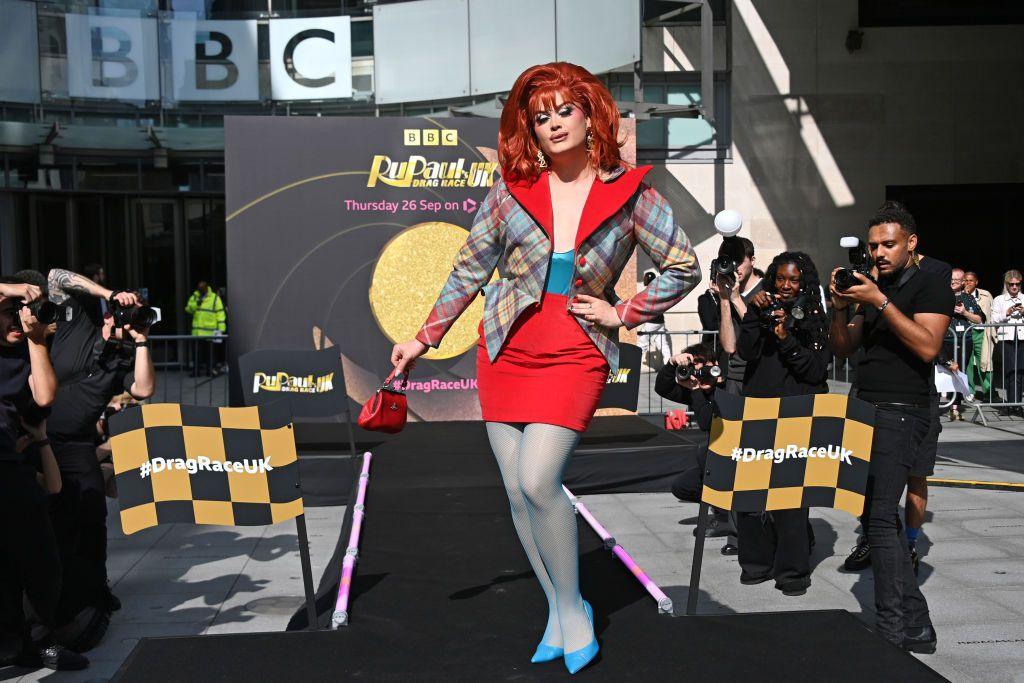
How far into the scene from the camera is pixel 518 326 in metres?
3.13

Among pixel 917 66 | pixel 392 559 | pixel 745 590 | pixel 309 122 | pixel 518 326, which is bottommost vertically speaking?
pixel 745 590

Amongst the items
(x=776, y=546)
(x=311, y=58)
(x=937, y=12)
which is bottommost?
(x=776, y=546)

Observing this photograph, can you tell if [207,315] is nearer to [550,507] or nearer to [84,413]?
[84,413]

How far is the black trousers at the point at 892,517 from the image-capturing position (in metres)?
4.03

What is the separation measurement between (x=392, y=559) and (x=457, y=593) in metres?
0.65

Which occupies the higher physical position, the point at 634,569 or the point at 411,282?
the point at 411,282

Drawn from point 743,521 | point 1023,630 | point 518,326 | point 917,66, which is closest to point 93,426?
point 518,326

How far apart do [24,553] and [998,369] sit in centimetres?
1094

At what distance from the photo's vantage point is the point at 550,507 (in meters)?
3.01

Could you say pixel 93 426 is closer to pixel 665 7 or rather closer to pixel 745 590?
pixel 745 590

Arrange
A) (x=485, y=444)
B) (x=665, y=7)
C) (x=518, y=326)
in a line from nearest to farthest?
(x=518, y=326), (x=485, y=444), (x=665, y=7)

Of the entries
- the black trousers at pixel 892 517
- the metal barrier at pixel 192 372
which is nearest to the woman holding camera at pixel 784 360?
the black trousers at pixel 892 517

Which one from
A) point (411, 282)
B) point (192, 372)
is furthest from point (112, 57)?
point (411, 282)

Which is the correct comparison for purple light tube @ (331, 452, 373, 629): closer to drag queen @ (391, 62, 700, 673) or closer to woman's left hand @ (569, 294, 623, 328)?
drag queen @ (391, 62, 700, 673)
